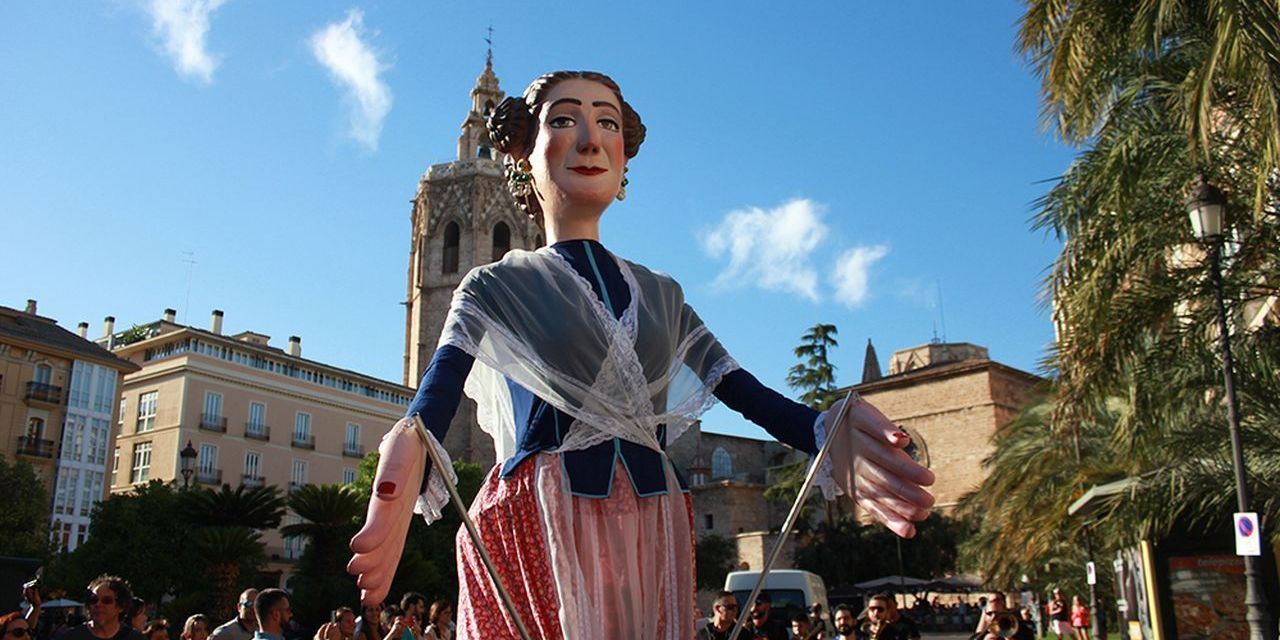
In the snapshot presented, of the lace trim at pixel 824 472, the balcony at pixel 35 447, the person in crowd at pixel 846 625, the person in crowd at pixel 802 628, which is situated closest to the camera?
the lace trim at pixel 824 472

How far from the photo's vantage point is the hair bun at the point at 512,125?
10.8 feet

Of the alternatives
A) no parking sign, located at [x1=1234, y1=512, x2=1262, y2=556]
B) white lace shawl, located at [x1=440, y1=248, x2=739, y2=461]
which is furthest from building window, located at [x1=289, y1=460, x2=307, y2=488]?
white lace shawl, located at [x1=440, y1=248, x2=739, y2=461]

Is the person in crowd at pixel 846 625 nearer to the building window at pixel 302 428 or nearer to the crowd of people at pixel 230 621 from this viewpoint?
the crowd of people at pixel 230 621

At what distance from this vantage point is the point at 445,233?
60375mm

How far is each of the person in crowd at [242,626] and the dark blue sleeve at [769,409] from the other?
5.76 m

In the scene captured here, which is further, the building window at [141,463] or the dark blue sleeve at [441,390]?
the building window at [141,463]

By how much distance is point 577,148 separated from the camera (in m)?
3.15

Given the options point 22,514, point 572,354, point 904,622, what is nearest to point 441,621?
point 904,622

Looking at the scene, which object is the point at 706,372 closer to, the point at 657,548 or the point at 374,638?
the point at 657,548

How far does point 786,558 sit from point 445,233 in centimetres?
2721

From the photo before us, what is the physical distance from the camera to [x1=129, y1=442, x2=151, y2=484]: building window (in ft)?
142

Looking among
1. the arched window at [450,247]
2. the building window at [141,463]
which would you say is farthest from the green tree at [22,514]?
the arched window at [450,247]

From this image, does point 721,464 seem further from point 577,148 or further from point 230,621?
point 577,148

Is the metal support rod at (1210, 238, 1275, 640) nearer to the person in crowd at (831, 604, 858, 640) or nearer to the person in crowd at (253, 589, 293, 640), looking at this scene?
the person in crowd at (831, 604, 858, 640)
